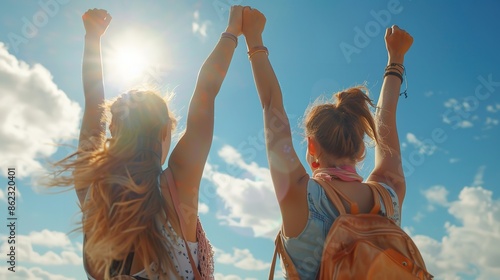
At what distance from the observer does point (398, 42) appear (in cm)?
510

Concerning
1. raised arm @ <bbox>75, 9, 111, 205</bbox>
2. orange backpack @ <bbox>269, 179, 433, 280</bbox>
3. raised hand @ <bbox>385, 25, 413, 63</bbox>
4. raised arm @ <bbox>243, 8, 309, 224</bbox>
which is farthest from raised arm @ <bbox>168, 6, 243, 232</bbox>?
raised hand @ <bbox>385, 25, 413, 63</bbox>

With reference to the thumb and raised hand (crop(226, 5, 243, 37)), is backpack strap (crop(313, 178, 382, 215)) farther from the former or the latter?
the thumb

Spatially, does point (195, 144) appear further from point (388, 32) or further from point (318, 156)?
point (388, 32)

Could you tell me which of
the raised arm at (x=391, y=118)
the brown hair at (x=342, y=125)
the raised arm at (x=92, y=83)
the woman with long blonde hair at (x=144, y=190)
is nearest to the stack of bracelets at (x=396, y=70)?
the raised arm at (x=391, y=118)

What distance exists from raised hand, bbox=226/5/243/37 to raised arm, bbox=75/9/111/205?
4.23ft

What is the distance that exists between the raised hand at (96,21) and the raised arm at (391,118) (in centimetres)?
284

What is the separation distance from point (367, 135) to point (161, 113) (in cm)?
162

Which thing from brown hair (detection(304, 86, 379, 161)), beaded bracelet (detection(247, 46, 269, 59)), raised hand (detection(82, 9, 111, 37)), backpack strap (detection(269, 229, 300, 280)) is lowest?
backpack strap (detection(269, 229, 300, 280))

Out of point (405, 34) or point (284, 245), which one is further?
point (405, 34)

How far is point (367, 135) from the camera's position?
3.92 m

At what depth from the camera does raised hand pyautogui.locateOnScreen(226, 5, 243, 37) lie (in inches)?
176

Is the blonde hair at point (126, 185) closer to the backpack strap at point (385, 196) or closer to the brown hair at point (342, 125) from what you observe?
the brown hair at point (342, 125)

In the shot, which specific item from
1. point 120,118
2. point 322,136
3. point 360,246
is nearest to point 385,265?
point 360,246

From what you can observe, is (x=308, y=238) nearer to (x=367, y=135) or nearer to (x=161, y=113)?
(x=367, y=135)
